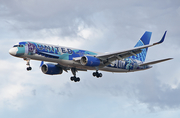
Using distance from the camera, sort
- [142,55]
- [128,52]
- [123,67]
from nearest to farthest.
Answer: [128,52]
[123,67]
[142,55]

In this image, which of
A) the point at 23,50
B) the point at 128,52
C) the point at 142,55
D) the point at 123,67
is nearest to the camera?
the point at 23,50

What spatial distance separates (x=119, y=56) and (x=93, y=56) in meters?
4.41

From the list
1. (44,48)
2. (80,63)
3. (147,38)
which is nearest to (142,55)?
(147,38)

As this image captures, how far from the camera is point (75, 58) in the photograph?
5628 centimetres

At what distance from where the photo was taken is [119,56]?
57344mm

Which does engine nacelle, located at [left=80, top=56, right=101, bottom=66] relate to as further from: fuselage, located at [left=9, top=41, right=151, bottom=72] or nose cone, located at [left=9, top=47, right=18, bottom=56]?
nose cone, located at [left=9, top=47, right=18, bottom=56]

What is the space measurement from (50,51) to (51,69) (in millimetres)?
9213

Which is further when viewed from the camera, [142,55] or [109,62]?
[142,55]

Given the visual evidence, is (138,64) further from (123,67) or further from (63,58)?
(63,58)

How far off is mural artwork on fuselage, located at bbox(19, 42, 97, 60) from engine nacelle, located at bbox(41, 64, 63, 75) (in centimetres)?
746

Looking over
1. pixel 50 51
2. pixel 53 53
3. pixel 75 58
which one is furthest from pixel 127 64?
pixel 50 51

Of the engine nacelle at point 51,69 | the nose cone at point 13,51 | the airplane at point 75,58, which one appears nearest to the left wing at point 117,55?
the airplane at point 75,58

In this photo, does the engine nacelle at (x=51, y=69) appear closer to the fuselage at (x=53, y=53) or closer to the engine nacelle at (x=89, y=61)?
the fuselage at (x=53, y=53)

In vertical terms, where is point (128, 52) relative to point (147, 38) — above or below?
below
